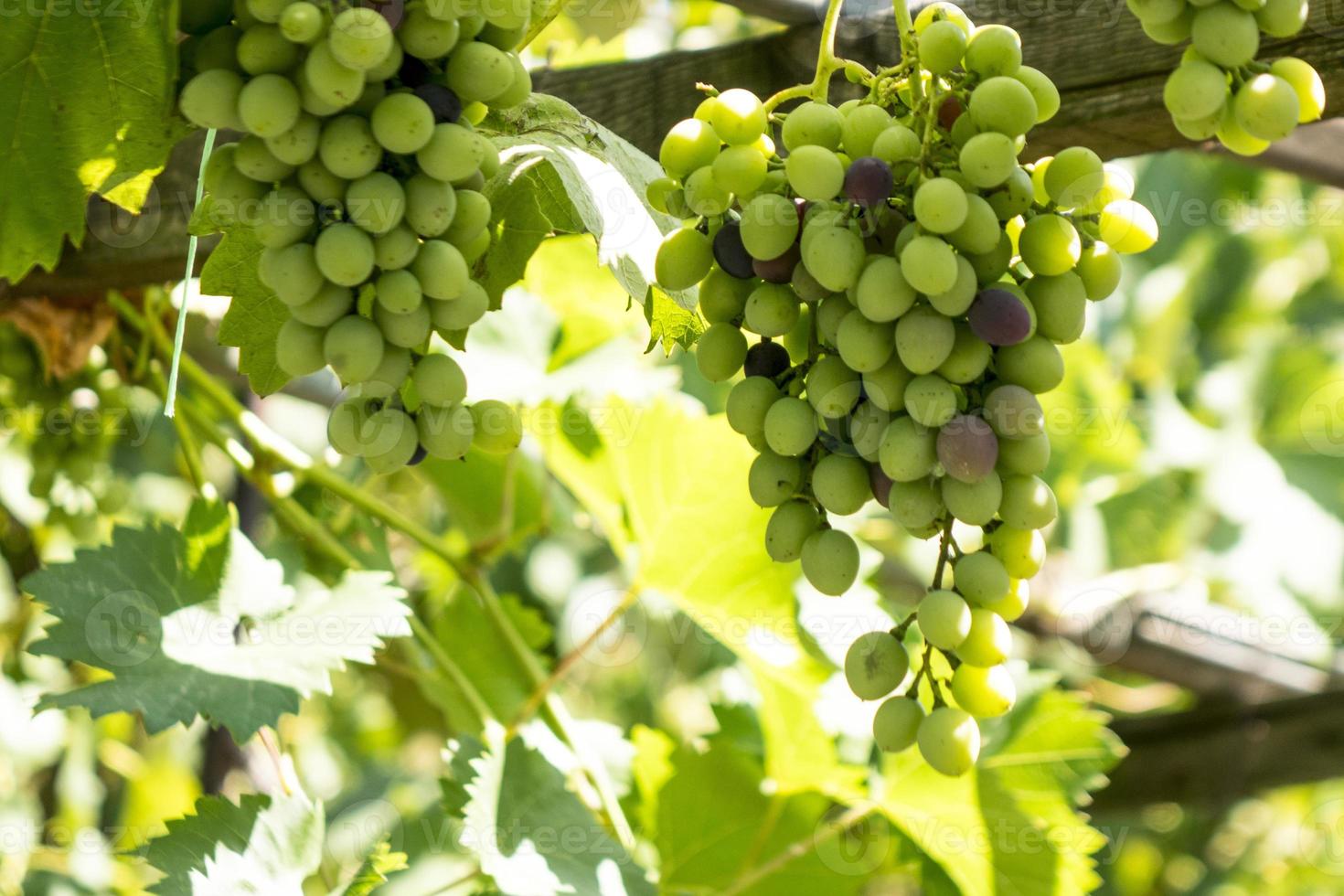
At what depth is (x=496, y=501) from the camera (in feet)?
5.04

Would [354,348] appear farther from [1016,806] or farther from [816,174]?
[1016,806]

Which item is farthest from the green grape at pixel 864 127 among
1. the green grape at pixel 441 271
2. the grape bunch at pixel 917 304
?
the green grape at pixel 441 271

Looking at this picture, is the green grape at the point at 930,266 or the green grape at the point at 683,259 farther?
the green grape at the point at 683,259

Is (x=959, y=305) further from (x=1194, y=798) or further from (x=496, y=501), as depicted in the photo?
(x=1194, y=798)

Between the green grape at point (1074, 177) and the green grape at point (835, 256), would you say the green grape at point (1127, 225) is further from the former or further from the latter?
the green grape at point (835, 256)

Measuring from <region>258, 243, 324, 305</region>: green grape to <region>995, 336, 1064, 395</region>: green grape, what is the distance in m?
0.34

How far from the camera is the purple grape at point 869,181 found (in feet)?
2.04

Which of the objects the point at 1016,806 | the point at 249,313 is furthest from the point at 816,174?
the point at 1016,806

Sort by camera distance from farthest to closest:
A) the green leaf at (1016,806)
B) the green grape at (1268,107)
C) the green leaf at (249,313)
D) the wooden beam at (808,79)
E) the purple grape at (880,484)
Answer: the green leaf at (1016,806) < the wooden beam at (808,79) < the green leaf at (249,313) < the purple grape at (880,484) < the green grape at (1268,107)

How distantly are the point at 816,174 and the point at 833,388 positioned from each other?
0.35 ft

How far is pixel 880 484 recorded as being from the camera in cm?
67

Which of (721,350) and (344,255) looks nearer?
(344,255)

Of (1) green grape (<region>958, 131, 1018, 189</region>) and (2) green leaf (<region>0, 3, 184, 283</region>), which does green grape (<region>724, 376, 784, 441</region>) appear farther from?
(2) green leaf (<region>0, 3, 184, 283</region>)

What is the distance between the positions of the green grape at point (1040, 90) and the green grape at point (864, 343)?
0.44 feet
